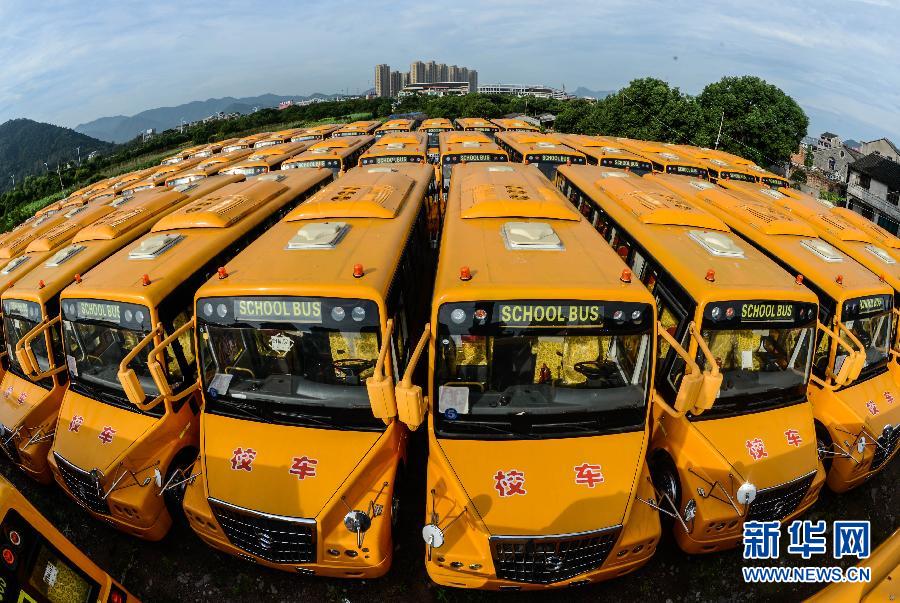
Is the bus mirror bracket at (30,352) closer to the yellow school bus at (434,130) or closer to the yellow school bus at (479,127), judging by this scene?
the yellow school bus at (434,130)

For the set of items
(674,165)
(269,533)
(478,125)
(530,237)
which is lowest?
(269,533)

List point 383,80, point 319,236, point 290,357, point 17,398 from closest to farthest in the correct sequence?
1. point 290,357
2. point 319,236
3. point 17,398
4. point 383,80

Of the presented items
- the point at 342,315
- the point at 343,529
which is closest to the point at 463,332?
the point at 342,315

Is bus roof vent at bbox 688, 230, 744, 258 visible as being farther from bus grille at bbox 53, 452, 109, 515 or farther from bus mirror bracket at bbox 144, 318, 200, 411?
bus grille at bbox 53, 452, 109, 515

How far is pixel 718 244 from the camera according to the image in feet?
19.8

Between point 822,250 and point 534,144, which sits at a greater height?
point 534,144

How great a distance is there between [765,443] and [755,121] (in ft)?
117

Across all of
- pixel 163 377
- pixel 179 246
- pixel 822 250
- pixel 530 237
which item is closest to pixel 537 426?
pixel 530 237

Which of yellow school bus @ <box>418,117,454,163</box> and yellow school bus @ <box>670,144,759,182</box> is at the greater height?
yellow school bus @ <box>418,117,454,163</box>

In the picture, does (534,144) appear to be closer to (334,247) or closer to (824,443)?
(334,247)

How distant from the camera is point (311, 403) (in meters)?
4.62

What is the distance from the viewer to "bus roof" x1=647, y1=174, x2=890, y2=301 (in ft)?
18.8

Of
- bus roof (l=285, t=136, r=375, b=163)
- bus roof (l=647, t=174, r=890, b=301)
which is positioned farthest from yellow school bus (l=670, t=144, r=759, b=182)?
bus roof (l=285, t=136, r=375, b=163)

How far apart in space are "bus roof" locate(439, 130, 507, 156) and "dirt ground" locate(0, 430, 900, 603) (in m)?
10.5
